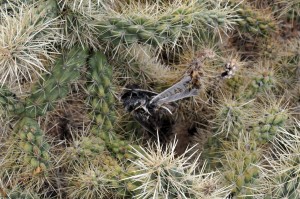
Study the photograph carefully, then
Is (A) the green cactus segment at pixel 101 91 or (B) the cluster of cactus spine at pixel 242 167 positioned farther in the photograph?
(A) the green cactus segment at pixel 101 91

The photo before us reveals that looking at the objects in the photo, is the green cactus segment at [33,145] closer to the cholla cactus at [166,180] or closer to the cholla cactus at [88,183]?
the cholla cactus at [88,183]

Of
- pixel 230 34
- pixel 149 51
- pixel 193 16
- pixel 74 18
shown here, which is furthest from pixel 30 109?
pixel 230 34

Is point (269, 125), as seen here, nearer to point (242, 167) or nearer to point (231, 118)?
point (231, 118)

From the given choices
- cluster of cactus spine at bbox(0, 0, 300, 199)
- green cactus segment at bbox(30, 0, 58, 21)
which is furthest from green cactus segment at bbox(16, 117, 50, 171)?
green cactus segment at bbox(30, 0, 58, 21)

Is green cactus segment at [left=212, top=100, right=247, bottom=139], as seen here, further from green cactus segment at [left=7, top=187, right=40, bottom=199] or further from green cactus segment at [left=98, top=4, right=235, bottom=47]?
green cactus segment at [left=7, top=187, right=40, bottom=199]

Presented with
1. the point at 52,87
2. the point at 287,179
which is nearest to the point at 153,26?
the point at 52,87

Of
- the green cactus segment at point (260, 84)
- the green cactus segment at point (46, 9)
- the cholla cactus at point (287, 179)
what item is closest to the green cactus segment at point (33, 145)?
the green cactus segment at point (46, 9)
